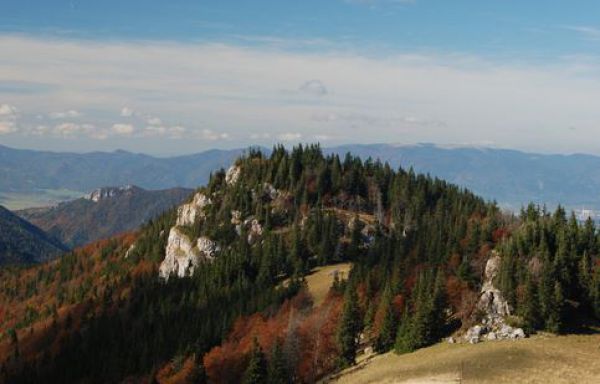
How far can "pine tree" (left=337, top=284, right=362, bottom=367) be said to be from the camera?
9575 centimetres

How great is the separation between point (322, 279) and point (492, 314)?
63625mm

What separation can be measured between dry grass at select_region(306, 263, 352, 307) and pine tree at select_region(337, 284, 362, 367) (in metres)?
29.9

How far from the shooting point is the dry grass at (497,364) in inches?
2790

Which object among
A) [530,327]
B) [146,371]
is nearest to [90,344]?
[146,371]

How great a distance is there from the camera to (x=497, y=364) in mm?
75688

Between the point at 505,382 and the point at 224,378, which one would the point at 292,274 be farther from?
the point at 505,382

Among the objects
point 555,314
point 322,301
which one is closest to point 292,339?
point 322,301

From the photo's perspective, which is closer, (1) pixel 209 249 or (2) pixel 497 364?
(2) pixel 497 364

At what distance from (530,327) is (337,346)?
30.6 metres

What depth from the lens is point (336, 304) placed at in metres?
118

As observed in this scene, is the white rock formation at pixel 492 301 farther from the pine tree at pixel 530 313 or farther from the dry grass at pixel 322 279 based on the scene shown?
the dry grass at pixel 322 279

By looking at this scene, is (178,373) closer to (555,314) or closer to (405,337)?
(405,337)

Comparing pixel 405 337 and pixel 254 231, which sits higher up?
pixel 405 337

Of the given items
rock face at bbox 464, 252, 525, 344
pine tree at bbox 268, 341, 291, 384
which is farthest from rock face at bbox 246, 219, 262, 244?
pine tree at bbox 268, 341, 291, 384
